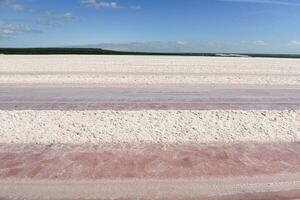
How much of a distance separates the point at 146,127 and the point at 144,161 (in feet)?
6.53

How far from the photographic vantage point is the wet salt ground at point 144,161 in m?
6.78

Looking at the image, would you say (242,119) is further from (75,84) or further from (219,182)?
(75,84)

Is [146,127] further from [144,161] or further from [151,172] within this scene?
[151,172]

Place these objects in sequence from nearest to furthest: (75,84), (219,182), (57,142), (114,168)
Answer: (219,182) < (114,168) < (57,142) < (75,84)

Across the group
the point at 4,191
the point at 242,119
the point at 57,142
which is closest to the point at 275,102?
the point at 242,119

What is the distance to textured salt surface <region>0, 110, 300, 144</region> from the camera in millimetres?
8695

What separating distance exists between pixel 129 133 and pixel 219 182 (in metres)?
2.90

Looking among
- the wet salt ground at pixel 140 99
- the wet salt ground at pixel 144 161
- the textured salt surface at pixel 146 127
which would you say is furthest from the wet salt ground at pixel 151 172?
the wet salt ground at pixel 140 99

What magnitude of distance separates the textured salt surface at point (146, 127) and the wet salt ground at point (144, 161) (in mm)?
448

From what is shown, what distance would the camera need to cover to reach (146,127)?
9312 millimetres

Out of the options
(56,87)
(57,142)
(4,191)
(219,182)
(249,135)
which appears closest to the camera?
(4,191)

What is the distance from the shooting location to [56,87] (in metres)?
18.0

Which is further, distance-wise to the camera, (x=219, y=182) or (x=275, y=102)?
(x=275, y=102)

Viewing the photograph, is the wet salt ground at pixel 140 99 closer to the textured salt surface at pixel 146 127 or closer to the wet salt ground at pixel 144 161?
the textured salt surface at pixel 146 127
